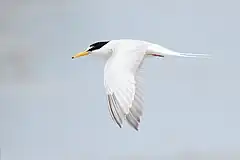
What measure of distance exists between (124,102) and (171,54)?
0.27 meters

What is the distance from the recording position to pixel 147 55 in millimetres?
1584

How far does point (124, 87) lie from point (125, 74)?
0.06 meters

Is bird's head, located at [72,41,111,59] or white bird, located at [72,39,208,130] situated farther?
bird's head, located at [72,41,111,59]

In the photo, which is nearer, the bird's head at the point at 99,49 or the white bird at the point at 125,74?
the white bird at the point at 125,74

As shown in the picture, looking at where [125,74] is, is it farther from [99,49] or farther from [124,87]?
[99,49]

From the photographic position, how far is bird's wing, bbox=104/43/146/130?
131cm

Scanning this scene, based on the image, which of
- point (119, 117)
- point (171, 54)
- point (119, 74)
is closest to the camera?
point (119, 117)

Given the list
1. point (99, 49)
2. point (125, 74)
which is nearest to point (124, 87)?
point (125, 74)

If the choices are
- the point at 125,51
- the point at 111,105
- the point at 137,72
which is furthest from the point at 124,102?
the point at 125,51

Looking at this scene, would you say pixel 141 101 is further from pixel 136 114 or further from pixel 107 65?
pixel 107 65

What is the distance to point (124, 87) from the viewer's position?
1.36 m

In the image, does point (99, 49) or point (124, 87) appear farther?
point (99, 49)

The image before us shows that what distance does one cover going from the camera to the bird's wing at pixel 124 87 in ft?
4.29

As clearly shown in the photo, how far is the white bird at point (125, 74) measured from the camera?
1312 millimetres
